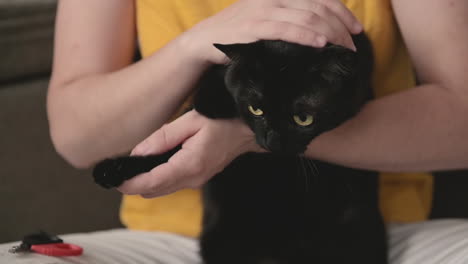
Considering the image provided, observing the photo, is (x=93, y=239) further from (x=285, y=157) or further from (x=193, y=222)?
(x=285, y=157)

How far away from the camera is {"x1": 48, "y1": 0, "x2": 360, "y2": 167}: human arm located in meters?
0.70

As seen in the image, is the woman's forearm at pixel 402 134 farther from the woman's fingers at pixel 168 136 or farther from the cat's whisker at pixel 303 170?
the woman's fingers at pixel 168 136

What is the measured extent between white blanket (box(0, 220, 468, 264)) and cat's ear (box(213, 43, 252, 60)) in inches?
13.4

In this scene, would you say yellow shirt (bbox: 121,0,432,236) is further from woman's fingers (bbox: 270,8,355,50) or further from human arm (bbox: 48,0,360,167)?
woman's fingers (bbox: 270,8,355,50)

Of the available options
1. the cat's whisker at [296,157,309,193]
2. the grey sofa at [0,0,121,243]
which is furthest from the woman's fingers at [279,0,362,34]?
the grey sofa at [0,0,121,243]

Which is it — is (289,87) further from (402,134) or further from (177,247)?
(177,247)

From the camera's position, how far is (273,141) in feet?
2.42

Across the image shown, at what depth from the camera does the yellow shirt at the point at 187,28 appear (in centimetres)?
92

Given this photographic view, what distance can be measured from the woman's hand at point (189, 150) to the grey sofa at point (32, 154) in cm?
70

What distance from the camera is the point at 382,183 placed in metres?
1.00

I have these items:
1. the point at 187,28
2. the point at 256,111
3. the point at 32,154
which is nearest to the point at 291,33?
the point at 256,111

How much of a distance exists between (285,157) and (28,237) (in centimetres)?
42

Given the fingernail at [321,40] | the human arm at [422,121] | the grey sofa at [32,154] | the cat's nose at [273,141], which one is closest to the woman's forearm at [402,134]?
the human arm at [422,121]

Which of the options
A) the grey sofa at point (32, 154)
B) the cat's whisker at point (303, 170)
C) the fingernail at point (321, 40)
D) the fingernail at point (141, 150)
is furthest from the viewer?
the grey sofa at point (32, 154)
